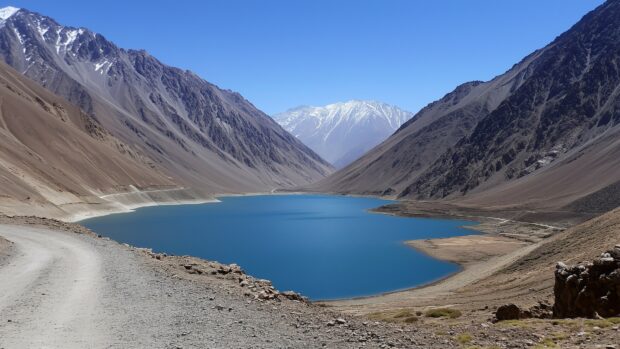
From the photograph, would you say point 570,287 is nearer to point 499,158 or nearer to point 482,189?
point 482,189

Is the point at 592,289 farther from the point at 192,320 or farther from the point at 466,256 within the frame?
the point at 466,256

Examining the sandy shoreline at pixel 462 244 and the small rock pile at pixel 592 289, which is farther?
the sandy shoreline at pixel 462 244

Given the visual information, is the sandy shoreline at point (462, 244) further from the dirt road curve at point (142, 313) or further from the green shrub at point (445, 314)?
the dirt road curve at point (142, 313)

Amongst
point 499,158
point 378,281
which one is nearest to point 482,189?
point 499,158

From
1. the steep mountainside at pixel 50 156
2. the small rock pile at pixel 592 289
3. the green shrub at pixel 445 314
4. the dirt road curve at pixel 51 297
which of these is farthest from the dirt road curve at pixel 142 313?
the steep mountainside at pixel 50 156

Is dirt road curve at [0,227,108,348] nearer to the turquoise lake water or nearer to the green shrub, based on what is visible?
the green shrub

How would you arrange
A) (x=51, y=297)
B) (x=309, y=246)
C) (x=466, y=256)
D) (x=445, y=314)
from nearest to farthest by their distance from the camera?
(x=51, y=297), (x=445, y=314), (x=466, y=256), (x=309, y=246)

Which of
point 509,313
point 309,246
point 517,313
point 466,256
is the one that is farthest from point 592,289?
point 309,246

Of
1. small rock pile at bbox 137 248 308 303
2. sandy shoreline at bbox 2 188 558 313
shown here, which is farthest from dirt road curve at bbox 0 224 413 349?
sandy shoreline at bbox 2 188 558 313
